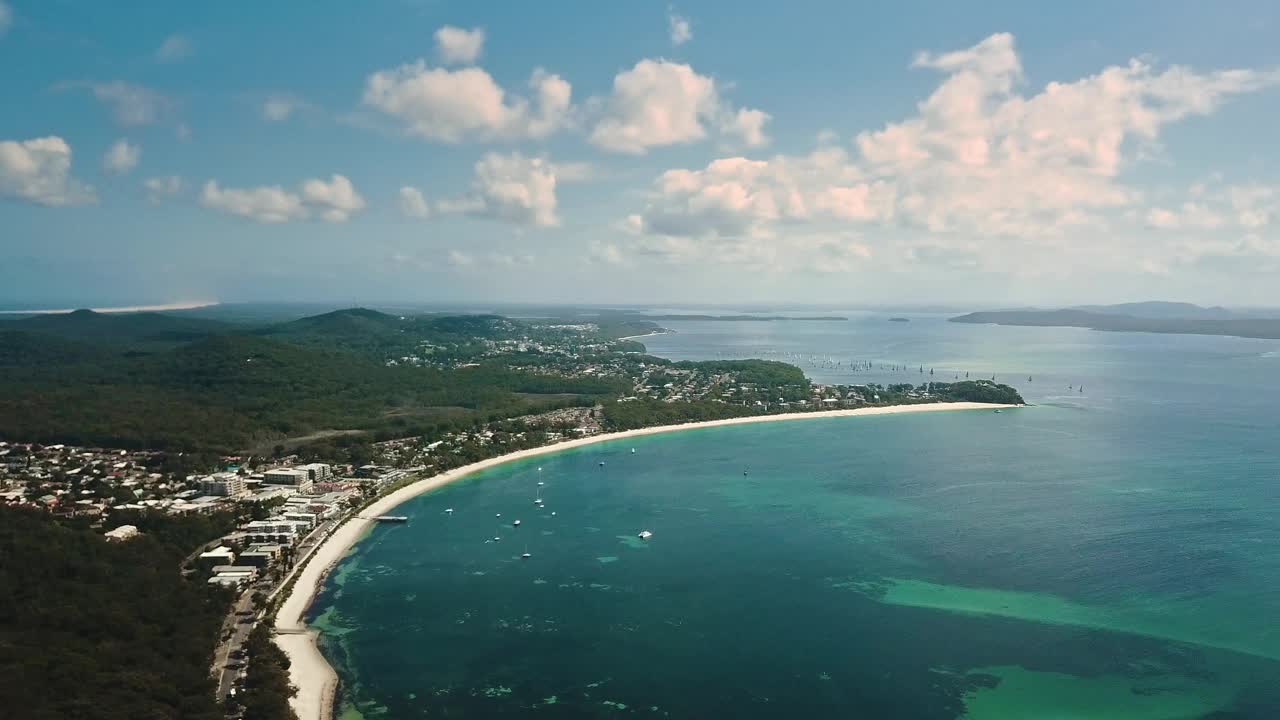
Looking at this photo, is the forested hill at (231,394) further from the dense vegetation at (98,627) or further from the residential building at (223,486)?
the dense vegetation at (98,627)

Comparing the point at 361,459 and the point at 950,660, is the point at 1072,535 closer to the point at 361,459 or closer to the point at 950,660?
the point at 950,660

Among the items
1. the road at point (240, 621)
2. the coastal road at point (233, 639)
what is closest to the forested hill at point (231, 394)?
the road at point (240, 621)

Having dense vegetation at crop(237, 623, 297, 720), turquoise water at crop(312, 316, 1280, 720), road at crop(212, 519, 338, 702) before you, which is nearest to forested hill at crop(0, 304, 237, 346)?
road at crop(212, 519, 338, 702)

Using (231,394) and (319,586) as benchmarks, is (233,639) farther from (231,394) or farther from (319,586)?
(231,394)

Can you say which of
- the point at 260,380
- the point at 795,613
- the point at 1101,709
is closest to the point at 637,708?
the point at 795,613

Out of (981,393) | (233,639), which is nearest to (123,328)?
(981,393)

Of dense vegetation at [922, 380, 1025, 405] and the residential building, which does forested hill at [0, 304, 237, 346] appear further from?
dense vegetation at [922, 380, 1025, 405]
